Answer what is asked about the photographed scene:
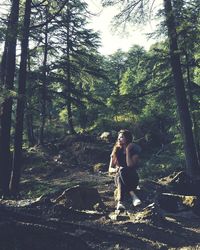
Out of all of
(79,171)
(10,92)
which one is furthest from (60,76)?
(10,92)

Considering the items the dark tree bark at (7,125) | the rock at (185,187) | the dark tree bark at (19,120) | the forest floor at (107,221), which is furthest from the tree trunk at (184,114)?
the dark tree bark at (7,125)

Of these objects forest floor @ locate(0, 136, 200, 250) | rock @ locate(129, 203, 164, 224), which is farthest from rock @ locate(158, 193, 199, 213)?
rock @ locate(129, 203, 164, 224)

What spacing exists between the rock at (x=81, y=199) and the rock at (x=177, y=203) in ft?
5.42

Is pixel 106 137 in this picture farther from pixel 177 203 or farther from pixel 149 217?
pixel 149 217

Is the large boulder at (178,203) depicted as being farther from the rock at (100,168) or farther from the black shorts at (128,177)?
the rock at (100,168)

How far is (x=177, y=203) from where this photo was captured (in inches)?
392

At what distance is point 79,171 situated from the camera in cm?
2122

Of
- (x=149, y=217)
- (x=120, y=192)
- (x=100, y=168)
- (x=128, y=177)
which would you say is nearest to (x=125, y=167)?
(x=128, y=177)

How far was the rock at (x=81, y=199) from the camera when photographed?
9.41 metres

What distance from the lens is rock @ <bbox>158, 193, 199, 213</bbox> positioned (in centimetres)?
973

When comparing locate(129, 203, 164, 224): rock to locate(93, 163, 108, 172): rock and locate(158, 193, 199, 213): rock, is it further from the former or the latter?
locate(93, 163, 108, 172): rock

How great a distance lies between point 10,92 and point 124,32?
682cm

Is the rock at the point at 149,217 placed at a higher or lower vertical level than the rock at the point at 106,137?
lower

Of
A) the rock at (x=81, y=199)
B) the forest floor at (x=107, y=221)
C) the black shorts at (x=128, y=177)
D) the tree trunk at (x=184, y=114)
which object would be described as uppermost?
the tree trunk at (x=184, y=114)
